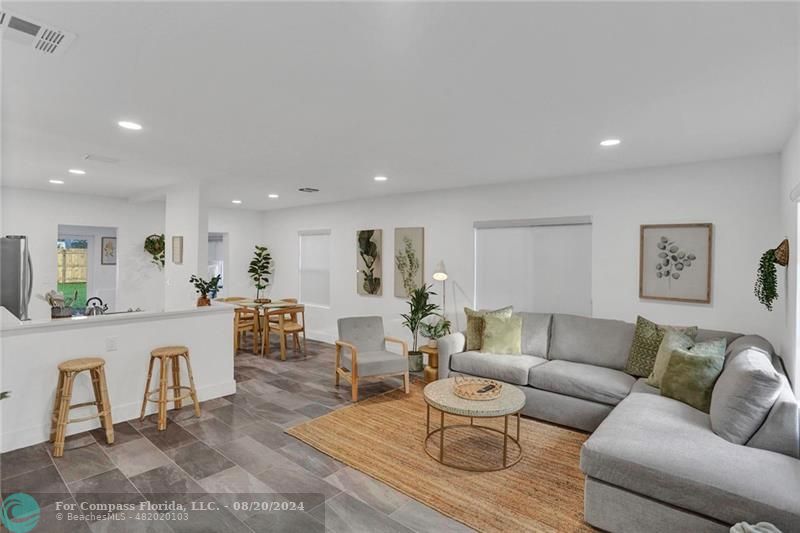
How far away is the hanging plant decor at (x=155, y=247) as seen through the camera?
695 centimetres

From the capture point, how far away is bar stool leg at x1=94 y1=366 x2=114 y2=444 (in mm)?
3284

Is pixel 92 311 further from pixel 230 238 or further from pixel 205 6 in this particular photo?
pixel 205 6

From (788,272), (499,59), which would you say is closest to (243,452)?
(499,59)

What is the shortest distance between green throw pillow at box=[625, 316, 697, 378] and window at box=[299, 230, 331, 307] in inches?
195

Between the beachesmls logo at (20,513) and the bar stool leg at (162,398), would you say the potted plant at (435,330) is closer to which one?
the bar stool leg at (162,398)

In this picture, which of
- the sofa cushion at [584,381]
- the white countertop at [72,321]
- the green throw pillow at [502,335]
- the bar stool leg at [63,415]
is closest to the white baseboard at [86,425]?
the bar stool leg at [63,415]

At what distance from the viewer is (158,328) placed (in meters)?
3.94

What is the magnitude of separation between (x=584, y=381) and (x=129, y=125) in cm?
425

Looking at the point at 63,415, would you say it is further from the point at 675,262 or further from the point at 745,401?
the point at 675,262

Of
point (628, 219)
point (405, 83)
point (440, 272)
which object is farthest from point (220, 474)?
point (628, 219)

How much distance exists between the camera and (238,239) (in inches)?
322

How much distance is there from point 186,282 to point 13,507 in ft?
10.5

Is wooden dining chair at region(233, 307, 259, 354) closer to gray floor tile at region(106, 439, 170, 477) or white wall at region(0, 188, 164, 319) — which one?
white wall at region(0, 188, 164, 319)

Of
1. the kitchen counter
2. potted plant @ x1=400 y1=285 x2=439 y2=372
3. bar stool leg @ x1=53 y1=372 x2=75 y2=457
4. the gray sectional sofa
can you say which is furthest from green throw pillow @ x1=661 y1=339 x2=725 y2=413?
bar stool leg @ x1=53 y1=372 x2=75 y2=457
